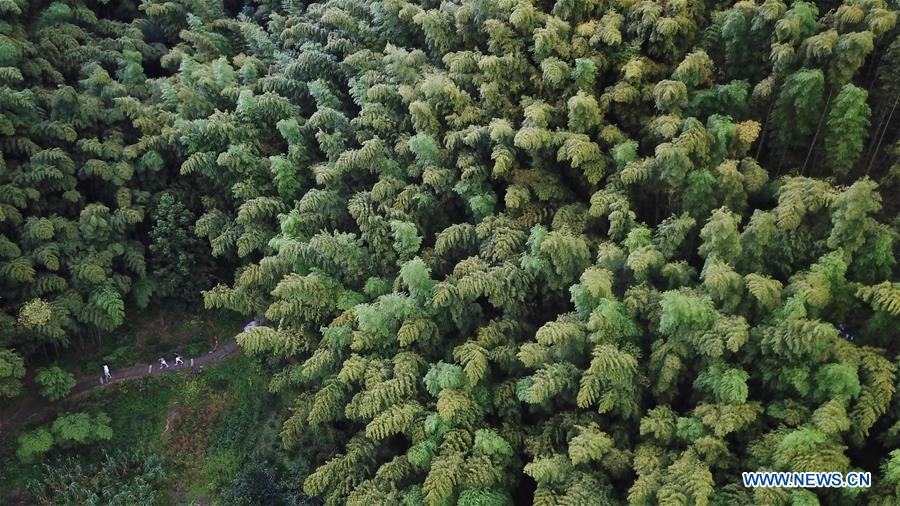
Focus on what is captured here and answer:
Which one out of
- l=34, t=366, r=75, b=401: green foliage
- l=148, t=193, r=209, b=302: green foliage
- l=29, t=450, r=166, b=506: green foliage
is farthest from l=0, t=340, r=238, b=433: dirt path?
l=148, t=193, r=209, b=302: green foliage

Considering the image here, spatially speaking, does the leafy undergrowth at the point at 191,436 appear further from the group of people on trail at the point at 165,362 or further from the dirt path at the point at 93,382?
the group of people on trail at the point at 165,362

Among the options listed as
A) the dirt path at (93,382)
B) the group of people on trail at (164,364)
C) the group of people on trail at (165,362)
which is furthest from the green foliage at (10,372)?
the group of people on trail at (165,362)

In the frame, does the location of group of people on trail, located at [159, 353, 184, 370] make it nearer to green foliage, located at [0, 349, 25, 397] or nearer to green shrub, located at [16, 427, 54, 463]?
green shrub, located at [16, 427, 54, 463]

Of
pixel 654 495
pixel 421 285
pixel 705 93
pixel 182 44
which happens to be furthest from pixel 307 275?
pixel 182 44

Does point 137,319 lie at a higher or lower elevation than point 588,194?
lower

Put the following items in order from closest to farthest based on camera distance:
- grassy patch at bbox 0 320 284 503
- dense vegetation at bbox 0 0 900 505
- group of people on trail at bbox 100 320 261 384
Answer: dense vegetation at bbox 0 0 900 505 → grassy patch at bbox 0 320 284 503 → group of people on trail at bbox 100 320 261 384

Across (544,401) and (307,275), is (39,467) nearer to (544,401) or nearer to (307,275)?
(307,275)
